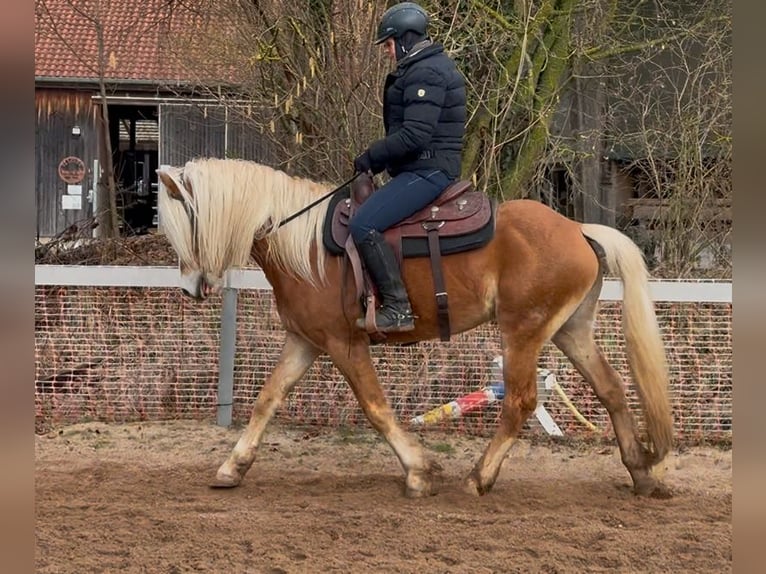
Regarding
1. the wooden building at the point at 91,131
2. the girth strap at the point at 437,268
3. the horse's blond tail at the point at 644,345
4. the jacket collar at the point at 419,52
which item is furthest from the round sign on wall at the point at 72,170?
the horse's blond tail at the point at 644,345

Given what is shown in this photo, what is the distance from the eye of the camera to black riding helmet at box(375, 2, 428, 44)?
15.0ft

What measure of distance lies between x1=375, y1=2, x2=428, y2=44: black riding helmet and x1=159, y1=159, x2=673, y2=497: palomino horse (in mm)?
1049

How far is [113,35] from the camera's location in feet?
38.2

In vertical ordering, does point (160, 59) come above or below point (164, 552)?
above

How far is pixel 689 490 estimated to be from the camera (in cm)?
512

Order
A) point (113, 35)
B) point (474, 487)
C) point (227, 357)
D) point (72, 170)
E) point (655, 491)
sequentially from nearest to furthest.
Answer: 1. point (474, 487)
2. point (655, 491)
3. point (227, 357)
4. point (113, 35)
5. point (72, 170)

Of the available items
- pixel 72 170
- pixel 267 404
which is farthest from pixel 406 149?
pixel 72 170

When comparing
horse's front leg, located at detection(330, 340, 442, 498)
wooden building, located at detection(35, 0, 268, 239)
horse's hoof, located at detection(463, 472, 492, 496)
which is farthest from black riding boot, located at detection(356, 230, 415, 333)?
wooden building, located at detection(35, 0, 268, 239)

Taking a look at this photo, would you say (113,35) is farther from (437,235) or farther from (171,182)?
(437,235)

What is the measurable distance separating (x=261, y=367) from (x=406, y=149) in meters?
3.02

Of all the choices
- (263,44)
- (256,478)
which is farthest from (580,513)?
(263,44)
